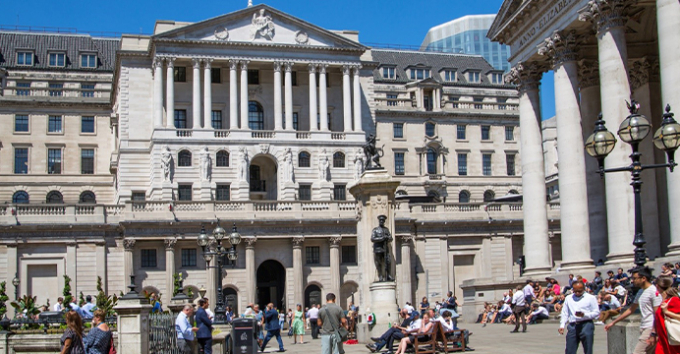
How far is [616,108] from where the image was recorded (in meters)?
33.0

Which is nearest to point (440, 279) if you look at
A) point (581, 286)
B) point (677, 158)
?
point (677, 158)

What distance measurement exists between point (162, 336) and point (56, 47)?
79689mm

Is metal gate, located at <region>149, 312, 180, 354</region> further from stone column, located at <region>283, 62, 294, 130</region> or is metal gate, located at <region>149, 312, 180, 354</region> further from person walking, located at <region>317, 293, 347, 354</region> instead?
stone column, located at <region>283, 62, 294, 130</region>

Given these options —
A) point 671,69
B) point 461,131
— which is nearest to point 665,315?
point 671,69

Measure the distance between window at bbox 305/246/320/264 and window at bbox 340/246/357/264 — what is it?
186 cm

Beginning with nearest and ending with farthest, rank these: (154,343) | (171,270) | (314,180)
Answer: (154,343), (171,270), (314,180)

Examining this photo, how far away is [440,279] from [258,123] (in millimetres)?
22781

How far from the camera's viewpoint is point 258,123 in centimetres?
7944

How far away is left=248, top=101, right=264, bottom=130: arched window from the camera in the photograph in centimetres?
7925

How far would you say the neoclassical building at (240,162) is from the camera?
62.3 meters

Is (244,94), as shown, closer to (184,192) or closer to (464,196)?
(184,192)

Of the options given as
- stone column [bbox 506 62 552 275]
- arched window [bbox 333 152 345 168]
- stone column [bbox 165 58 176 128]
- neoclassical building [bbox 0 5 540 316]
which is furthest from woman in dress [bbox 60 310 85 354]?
arched window [bbox 333 152 345 168]

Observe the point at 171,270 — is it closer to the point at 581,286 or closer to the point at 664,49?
the point at 664,49

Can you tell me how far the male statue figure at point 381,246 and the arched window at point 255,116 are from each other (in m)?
49.6
